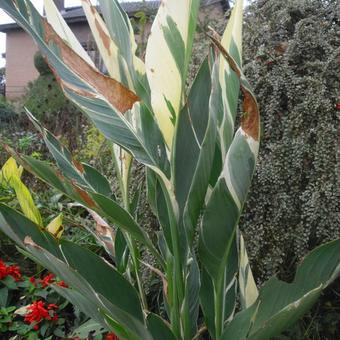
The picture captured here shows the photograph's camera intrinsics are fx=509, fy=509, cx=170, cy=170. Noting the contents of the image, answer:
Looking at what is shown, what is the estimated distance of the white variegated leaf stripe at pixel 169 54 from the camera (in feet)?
3.90

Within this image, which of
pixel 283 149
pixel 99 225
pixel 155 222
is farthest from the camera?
pixel 155 222

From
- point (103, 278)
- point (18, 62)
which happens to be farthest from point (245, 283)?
point (18, 62)

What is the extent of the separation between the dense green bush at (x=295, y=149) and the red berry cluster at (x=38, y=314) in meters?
0.94

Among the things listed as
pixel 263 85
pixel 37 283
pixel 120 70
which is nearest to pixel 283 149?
pixel 263 85

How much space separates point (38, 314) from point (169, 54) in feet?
4.70

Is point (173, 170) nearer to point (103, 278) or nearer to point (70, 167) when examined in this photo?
point (103, 278)

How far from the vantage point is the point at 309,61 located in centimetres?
206

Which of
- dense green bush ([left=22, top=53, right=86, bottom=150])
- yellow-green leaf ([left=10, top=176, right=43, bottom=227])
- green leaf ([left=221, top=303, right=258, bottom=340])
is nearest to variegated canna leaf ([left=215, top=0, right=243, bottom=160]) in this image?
green leaf ([left=221, top=303, right=258, bottom=340])

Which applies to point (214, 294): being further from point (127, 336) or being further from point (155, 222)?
point (155, 222)

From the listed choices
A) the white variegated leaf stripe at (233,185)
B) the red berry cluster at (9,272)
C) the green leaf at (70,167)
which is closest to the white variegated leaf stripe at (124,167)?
the green leaf at (70,167)

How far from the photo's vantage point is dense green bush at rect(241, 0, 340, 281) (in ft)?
6.07

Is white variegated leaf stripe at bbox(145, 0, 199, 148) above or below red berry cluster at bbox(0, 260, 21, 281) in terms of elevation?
above

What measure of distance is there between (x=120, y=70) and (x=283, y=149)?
0.80 meters

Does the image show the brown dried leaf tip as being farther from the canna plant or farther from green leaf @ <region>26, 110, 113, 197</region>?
green leaf @ <region>26, 110, 113, 197</region>
